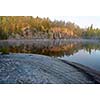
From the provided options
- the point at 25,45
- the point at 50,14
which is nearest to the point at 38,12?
the point at 50,14

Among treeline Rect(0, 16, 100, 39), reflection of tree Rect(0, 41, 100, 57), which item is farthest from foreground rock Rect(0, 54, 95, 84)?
treeline Rect(0, 16, 100, 39)

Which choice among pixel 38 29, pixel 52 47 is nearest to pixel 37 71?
pixel 52 47

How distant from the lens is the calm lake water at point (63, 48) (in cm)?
465

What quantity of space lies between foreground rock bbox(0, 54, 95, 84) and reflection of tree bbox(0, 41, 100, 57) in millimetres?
69

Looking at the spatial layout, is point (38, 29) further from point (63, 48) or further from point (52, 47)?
point (63, 48)

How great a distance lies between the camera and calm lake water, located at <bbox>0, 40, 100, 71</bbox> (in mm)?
4648

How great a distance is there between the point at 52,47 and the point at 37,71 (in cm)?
39

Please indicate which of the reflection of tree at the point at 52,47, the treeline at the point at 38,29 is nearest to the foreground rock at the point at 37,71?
the reflection of tree at the point at 52,47

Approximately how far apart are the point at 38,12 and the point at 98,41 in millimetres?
850

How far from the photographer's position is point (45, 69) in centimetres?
462

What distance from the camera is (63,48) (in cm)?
477

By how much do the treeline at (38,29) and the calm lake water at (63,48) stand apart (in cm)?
9

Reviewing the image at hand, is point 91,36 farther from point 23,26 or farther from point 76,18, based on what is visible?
point 23,26
